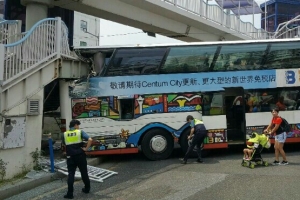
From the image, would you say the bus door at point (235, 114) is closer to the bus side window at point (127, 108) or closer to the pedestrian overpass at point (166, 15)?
the bus side window at point (127, 108)

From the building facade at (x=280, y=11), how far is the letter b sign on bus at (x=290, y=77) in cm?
3425

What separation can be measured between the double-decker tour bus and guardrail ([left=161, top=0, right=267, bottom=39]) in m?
5.94

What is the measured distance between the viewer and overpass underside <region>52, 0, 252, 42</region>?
12.8m

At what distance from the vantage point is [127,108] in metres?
9.91

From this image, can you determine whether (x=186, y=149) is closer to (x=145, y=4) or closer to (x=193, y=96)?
(x=193, y=96)

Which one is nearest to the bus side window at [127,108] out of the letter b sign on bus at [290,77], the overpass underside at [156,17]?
the overpass underside at [156,17]

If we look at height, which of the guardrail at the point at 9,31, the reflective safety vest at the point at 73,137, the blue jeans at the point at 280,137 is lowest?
the blue jeans at the point at 280,137

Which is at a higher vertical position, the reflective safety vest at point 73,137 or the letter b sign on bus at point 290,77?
the letter b sign on bus at point 290,77

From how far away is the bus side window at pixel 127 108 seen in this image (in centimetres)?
987

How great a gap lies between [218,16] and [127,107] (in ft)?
38.8

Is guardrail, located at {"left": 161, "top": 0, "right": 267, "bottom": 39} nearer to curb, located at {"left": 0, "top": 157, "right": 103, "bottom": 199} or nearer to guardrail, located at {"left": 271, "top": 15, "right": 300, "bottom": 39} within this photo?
guardrail, located at {"left": 271, "top": 15, "right": 300, "bottom": 39}

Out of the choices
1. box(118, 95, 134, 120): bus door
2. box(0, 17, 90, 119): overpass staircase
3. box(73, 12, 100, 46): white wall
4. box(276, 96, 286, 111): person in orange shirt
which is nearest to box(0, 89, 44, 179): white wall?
box(0, 17, 90, 119): overpass staircase

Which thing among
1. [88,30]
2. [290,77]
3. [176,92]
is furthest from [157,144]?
[88,30]

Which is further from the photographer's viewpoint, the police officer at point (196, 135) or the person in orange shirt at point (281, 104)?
the person in orange shirt at point (281, 104)
